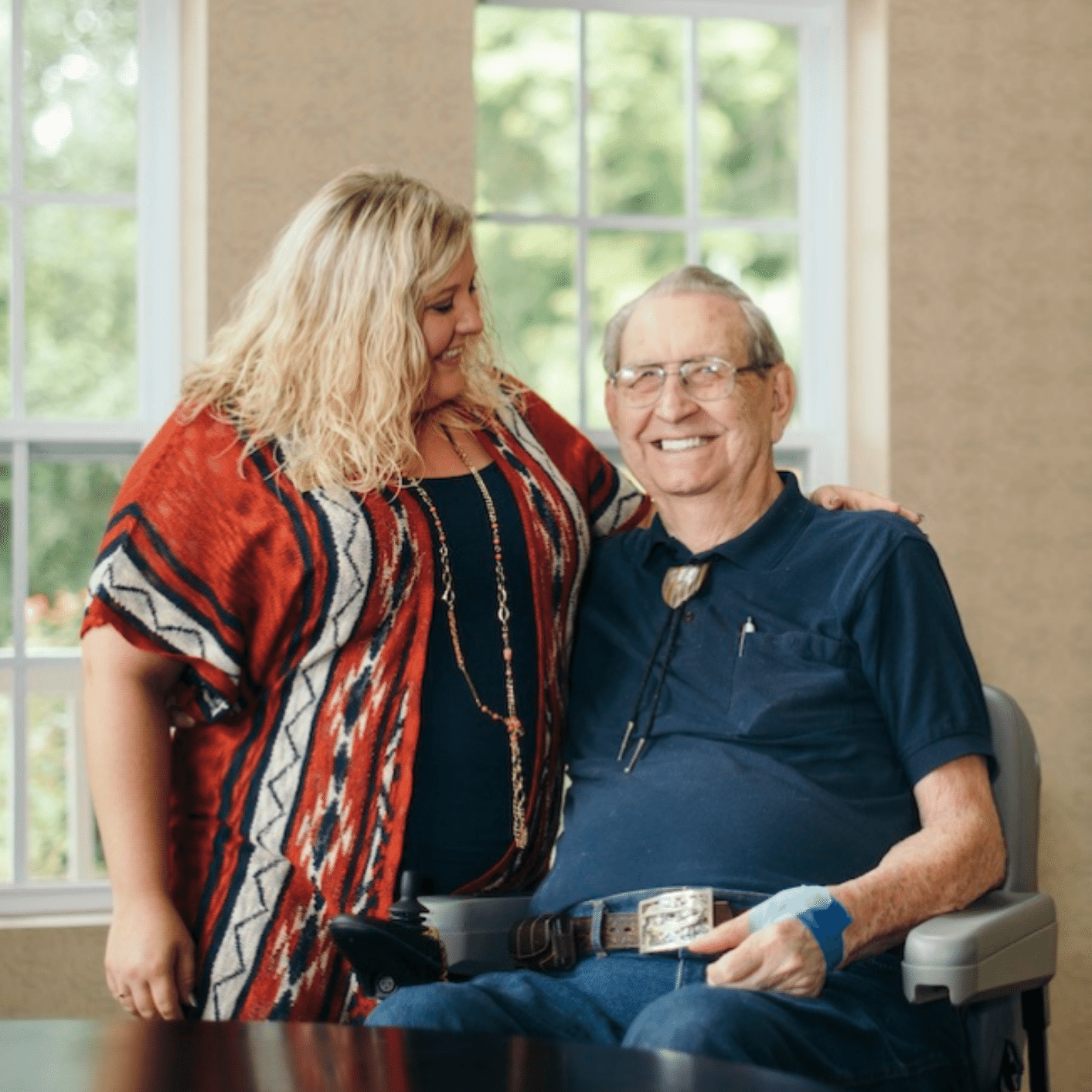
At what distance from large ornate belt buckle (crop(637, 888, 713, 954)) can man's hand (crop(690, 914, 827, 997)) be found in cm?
13

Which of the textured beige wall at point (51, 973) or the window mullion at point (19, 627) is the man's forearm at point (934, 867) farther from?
the window mullion at point (19, 627)

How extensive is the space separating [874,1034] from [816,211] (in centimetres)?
254

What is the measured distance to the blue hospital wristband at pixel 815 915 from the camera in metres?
2.00

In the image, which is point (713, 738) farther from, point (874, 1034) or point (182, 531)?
point (182, 531)

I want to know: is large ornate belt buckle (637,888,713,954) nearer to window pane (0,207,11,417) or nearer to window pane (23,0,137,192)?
window pane (0,207,11,417)

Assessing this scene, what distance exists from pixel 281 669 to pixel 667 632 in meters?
0.54

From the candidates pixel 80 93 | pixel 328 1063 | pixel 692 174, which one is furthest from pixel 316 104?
pixel 328 1063

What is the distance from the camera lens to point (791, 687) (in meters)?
2.27

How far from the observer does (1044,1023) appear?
2.34 m

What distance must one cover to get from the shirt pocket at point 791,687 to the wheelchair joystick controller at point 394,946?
479 mm

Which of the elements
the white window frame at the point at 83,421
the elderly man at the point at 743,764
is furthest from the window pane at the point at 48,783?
the elderly man at the point at 743,764

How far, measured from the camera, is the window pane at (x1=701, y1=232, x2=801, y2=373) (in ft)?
13.5

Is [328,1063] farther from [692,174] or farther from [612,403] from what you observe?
[692,174]

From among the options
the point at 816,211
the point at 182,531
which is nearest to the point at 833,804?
the point at 182,531
